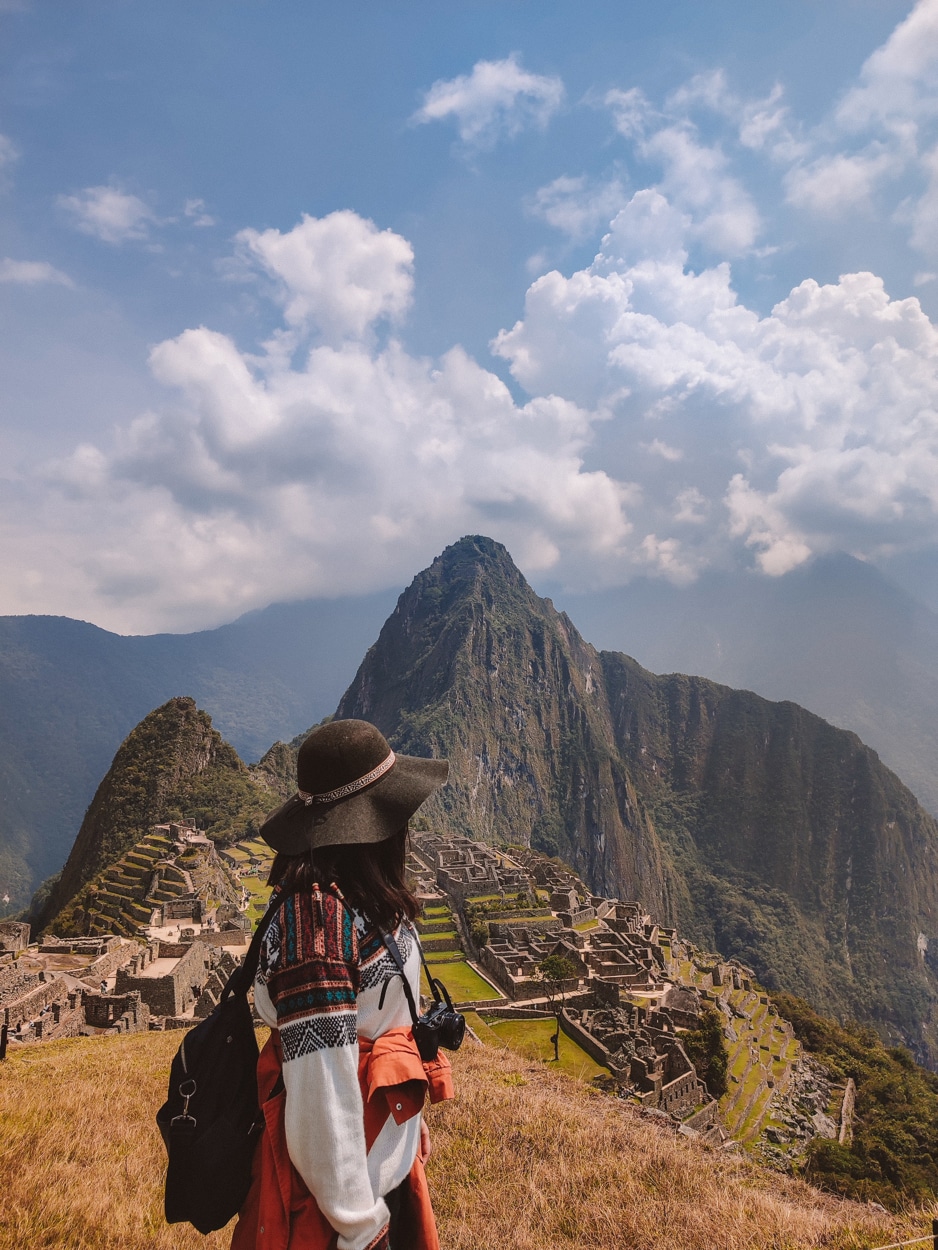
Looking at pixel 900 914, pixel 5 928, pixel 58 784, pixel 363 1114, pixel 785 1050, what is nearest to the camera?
pixel 363 1114

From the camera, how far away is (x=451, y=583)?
145 meters

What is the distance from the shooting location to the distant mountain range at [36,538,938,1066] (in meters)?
97.9

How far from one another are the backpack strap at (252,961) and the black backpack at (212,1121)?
0.05ft

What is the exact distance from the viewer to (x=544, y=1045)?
55.2ft

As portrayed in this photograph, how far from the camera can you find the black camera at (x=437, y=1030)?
213cm

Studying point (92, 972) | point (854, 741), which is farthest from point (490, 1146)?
point (854, 741)

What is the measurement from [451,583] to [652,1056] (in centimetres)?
13106

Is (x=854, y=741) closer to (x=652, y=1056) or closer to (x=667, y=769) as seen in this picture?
(x=667, y=769)

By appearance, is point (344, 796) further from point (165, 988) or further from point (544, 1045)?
point (544, 1045)

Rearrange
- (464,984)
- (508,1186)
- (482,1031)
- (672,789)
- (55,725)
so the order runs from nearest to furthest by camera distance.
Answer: (508,1186) < (482,1031) < (464,984) < (55,725) < (672,789)

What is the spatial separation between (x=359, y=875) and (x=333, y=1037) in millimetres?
450

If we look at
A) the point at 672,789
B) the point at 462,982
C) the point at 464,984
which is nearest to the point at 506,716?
the point at 672,789

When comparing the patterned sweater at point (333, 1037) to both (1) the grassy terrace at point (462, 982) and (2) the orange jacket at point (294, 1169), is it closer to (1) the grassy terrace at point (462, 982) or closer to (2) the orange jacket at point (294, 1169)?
(2) the orange jacket at point (294, 1169)

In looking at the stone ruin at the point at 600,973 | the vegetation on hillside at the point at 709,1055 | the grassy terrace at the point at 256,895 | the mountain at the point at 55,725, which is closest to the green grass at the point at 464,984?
the stone ruin at the point at 600,973
